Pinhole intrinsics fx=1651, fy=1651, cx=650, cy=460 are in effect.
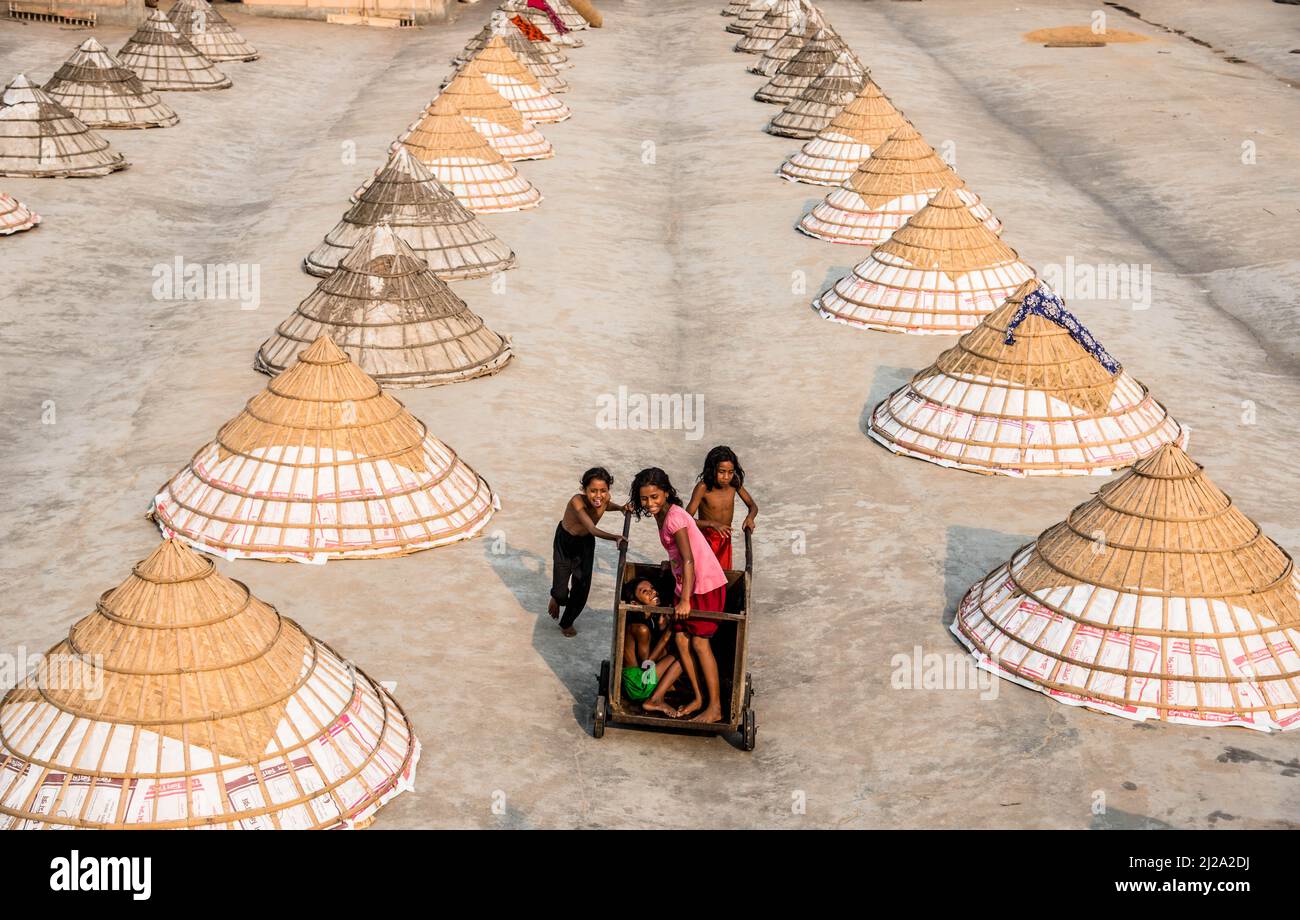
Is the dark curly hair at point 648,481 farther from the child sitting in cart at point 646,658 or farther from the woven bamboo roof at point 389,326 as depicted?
the woven bamboo roof at point 389,326

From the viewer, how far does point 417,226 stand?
73.8 feet

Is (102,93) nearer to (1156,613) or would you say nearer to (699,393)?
(699,393)

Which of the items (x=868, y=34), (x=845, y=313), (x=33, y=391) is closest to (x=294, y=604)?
(x=33, y=391)

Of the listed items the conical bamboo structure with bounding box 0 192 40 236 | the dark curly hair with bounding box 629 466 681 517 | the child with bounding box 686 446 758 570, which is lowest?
the conical bamboo structure with bounding box 0 192 40 236

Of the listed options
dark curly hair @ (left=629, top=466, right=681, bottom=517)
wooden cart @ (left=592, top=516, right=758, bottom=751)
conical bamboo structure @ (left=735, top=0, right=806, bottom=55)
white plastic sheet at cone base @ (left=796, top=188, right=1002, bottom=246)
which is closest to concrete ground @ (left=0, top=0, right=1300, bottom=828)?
wooden cart @ (left=592, top=516, right=758, bottom=751)

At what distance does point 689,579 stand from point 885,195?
16.0 meters

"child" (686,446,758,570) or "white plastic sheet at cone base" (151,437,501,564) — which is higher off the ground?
"child" (686,446,758,570)

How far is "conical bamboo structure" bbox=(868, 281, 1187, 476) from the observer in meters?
16.3

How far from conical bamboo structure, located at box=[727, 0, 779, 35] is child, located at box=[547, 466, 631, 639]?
36588mm

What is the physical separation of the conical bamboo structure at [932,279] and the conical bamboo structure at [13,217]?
11.9 meters

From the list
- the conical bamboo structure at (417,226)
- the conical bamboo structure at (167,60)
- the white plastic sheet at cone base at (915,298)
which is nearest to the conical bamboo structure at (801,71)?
the conical bamboo structure at (167,60)

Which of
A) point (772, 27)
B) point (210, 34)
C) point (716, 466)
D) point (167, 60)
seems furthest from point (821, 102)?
point (716, 466)

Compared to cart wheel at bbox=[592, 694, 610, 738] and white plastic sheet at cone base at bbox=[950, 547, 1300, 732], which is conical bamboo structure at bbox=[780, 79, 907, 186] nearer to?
white plastic sheet at cone base at bbox=[950, 547, 1300, 732]

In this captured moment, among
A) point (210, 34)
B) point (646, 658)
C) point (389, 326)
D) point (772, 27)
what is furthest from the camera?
point (772, 27)
